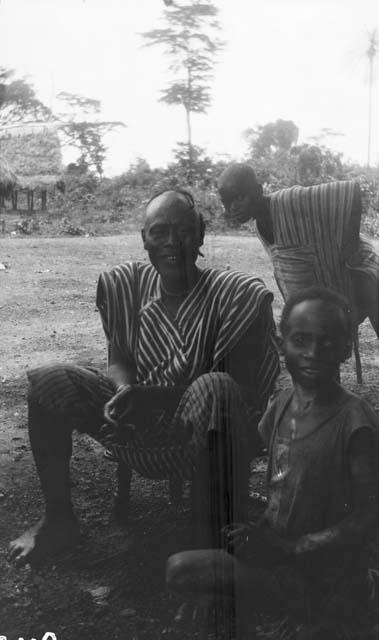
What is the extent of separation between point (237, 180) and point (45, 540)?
1.36m

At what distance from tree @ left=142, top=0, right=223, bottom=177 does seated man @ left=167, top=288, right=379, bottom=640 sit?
981 millimetres

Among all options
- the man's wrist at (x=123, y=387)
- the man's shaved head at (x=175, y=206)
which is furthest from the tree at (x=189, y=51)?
the man's wrist at (x=123, y=387)

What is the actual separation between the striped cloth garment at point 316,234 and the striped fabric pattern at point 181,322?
1.96 ft

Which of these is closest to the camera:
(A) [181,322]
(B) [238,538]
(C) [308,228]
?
(B) [238,538]

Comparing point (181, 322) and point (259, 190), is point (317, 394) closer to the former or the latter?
point (181, 322)

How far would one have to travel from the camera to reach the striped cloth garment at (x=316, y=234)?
8.93 feet

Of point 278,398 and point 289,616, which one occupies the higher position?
point 278,398

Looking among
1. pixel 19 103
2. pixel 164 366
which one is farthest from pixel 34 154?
pixel 164 366

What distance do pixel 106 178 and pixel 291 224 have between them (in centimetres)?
71

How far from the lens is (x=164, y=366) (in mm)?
2236

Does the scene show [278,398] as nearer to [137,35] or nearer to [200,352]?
[200,352]

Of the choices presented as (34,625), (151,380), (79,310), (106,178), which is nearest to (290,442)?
(151,380)

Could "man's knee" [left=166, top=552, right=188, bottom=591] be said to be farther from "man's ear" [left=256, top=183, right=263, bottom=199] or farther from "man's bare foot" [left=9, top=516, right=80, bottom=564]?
"man's ear" [left=256, top=183, right=263, bottom=199]

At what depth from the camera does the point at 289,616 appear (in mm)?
1762
